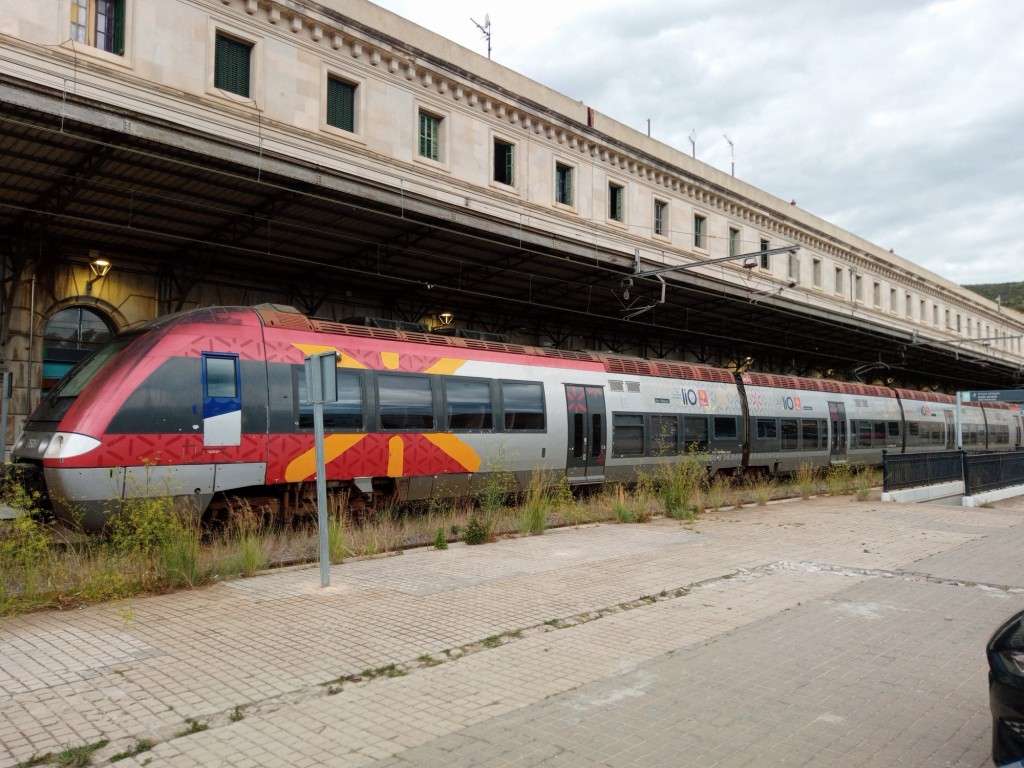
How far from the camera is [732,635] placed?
243 inches

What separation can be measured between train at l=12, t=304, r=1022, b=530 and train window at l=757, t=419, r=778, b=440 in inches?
54.9

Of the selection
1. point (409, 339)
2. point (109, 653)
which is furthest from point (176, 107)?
point (109, 653)

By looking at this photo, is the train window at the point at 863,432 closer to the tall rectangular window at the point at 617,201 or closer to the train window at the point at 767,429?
the train window at the point at 767,429

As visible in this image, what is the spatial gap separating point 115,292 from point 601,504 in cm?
1220

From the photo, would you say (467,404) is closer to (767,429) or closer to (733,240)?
(767,429)

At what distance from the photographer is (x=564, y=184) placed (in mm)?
27297

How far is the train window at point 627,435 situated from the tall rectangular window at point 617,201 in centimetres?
1450

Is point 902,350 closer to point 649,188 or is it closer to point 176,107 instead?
point 649,188

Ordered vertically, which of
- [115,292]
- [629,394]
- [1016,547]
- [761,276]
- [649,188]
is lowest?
[1016,547]

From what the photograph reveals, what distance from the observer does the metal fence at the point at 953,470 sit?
1730 centimetres

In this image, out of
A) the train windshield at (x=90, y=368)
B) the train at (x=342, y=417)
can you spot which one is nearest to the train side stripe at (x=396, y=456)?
the train at (x=342, y=417)

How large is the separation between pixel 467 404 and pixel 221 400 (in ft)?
14.6

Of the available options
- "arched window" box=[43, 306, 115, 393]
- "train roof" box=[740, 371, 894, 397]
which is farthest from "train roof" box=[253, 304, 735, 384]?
"arched window" box=[43, 306, 115, 393]

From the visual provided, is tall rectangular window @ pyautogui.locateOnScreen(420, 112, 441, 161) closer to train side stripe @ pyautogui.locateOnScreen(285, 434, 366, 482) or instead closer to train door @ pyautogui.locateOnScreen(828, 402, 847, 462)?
train side stripe @ pyautogui.locateOnScreen(285, 434, 366, 482)
